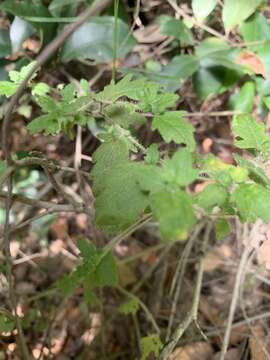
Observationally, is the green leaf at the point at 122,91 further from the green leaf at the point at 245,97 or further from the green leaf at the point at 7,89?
the green leaf at the point at 245,97

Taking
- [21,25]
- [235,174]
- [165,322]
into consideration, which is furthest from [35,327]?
[235,174]

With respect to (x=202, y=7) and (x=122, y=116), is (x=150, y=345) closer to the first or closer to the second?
(x=122, y=116)

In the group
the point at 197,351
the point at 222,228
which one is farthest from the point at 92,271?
the point at 197,351

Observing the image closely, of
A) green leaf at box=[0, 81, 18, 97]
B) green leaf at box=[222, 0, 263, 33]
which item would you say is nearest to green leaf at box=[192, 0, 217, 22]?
green leaf at box=[222, 0, 263, 33]

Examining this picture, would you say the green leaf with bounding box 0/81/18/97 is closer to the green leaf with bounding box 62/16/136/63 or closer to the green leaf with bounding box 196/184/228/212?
the green leaf with bounding box 196/184/228/212

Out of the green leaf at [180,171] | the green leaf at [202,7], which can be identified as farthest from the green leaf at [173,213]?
the green leaf at [202,7]

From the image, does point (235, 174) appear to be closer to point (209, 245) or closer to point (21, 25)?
point (21, 25)
